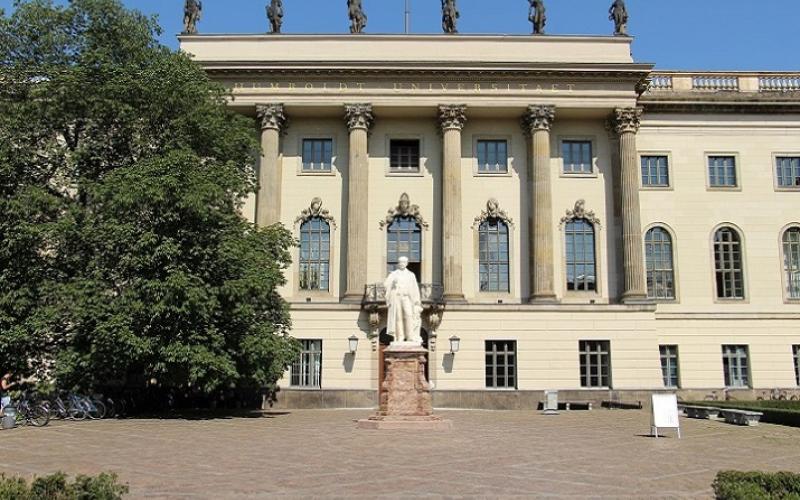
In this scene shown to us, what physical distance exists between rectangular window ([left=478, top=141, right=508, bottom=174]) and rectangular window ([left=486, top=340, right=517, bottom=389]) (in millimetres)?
9410

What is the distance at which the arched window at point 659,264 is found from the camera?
3934 centimetres

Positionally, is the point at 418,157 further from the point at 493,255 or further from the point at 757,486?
the point at 757,486

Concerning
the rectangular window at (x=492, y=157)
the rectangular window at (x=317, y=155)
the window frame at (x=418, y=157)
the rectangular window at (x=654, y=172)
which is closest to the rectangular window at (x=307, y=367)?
the rectangular window at (x=317, y=155)

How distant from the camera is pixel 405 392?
790 inches

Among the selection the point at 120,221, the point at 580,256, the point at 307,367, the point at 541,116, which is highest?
the point at 541,116

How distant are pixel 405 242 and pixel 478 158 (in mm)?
6003

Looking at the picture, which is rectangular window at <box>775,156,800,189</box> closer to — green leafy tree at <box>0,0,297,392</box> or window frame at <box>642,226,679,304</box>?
window frame at <box>642,226,679,304</box>

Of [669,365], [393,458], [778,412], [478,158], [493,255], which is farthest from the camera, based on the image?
[478,158]

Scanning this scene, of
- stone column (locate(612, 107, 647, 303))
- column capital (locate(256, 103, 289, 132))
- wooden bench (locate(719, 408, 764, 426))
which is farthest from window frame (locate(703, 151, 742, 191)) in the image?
column capital (locate(256, 103, 289, 132))

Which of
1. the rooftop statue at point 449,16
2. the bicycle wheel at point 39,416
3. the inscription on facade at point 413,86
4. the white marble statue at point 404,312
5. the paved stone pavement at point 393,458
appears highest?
the rooftop statue at point 449,16

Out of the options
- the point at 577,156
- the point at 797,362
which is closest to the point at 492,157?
the point at 577,156

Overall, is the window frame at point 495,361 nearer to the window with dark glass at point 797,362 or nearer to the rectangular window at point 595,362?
the rectangular window at point 595,362

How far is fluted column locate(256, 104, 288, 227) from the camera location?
37.5m

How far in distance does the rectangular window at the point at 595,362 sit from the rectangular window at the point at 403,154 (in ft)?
42.0
